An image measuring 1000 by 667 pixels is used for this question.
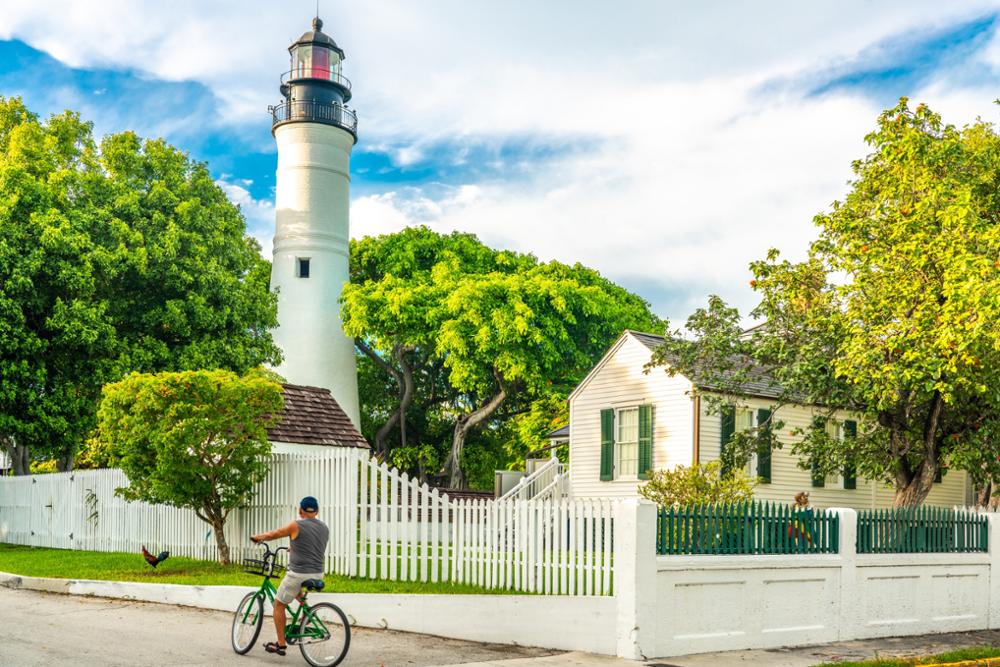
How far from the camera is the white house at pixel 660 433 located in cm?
2542

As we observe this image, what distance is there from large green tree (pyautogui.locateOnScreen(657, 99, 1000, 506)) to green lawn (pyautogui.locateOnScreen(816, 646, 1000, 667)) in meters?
4.09

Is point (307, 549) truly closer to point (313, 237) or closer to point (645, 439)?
point (645, 439)

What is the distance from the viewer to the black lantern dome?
42375 mm

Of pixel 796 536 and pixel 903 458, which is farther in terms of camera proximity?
pixel 903 458

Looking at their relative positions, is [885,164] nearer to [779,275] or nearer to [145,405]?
[779,275]

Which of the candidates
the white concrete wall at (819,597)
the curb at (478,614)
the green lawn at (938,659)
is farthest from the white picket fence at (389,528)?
the green lawn at (938,659)

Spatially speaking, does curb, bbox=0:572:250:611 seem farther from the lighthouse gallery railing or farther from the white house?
the lighthouse gallery railing

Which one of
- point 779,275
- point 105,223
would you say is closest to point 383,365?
point 105,223

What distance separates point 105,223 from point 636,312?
21.4 m

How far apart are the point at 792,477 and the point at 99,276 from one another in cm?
1870

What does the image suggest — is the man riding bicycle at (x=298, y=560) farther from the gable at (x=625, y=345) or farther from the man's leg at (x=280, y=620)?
the gable at (x=625, y=345)

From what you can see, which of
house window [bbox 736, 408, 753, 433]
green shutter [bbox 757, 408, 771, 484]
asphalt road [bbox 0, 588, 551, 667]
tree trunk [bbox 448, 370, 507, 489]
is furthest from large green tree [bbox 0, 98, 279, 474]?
green shutter [bbox 757, 408, 771, 484]

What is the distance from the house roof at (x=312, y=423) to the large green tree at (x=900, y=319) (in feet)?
21.3

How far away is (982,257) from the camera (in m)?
15.1
